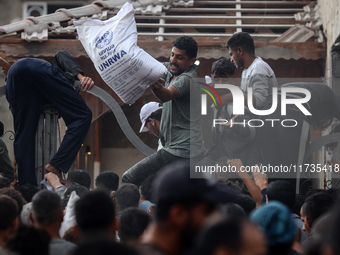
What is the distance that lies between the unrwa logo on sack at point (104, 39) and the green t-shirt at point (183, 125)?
0.68 metres

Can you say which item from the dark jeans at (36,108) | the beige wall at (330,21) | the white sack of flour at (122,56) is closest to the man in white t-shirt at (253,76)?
the white sack of flour at (122,56)

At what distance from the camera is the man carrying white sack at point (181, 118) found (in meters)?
6.36

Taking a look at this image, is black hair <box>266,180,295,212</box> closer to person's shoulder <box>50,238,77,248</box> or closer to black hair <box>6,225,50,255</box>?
person's shoulder <box>50,238,77,248</box>

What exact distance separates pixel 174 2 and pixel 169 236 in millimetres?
10118

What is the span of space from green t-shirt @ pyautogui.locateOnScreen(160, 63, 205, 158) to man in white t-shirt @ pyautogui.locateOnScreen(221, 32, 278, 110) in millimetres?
392

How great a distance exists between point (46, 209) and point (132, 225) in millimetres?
534

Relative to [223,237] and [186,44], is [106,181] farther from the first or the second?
[223,237]

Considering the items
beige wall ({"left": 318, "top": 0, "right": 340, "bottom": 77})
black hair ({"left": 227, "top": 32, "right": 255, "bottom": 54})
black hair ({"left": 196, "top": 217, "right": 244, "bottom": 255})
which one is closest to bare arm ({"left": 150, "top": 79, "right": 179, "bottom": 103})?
black hair ({"left": 227, "top": 32, "right": 255, "bottom": 54})

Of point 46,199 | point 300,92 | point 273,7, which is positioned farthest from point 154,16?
point 46,199

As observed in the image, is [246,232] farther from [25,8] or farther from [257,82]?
[25,8]

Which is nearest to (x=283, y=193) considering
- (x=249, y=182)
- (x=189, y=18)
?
(x=249, y=182)

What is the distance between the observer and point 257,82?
657cm

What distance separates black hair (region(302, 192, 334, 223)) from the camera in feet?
16.2

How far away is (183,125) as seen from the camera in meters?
6.46
